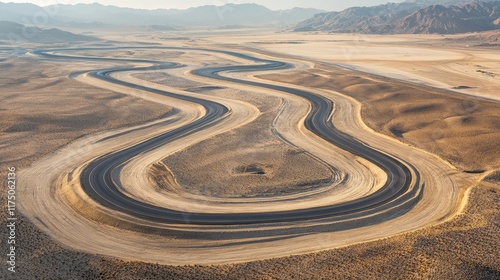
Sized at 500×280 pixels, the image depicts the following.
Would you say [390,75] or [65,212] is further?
[390,75]

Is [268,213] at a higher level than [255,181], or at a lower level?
lower

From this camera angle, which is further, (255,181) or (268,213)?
(255,181)

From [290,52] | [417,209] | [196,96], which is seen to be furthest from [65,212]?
[290,52]

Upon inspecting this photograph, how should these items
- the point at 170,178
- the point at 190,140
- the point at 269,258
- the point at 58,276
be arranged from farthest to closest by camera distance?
1. the point at 190,140
2. the point at 170,178
3. the point at 269,258
4. the point at 58,276

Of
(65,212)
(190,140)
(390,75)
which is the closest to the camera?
(65,212)

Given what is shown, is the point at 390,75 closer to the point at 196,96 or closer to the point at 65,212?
the point at 196,96

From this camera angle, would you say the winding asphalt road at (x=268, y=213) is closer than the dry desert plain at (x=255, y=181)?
No

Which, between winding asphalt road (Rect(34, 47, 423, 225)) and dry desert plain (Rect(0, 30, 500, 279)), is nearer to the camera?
dry desert plain (Rect(0, 30, 500, 279))
